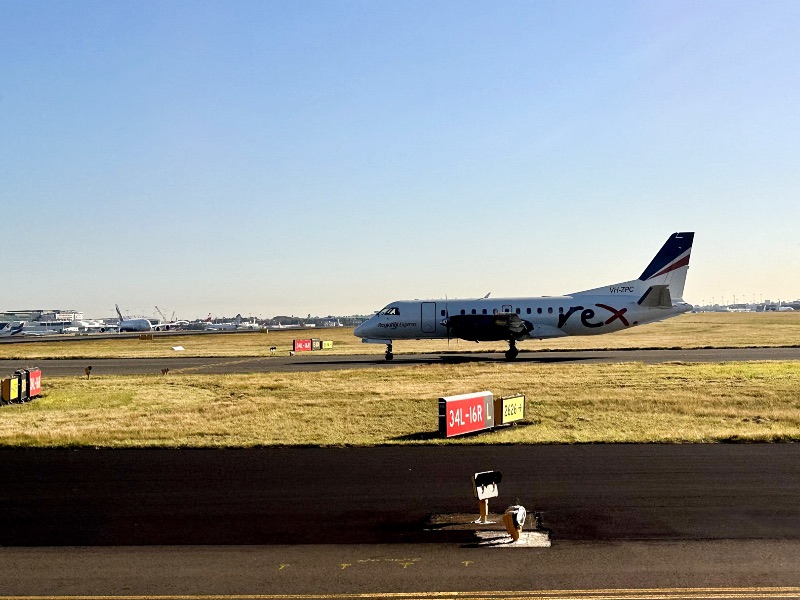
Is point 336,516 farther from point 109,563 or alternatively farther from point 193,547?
point 109,563

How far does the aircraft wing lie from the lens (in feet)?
168

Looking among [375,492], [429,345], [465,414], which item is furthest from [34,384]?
[429,345]

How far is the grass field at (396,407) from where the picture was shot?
2248 cm

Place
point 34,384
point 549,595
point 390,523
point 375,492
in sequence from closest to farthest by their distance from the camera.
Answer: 1. point 549,595
2. point 390,523
3. point 375,492
4. point 34,384

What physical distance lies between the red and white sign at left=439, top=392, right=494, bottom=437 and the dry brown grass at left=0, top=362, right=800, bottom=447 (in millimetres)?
523

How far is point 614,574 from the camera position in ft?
32.8

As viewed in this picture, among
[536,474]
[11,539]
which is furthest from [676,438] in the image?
[11,539]

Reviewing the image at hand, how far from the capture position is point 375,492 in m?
15.3

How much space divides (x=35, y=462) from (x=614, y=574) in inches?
592

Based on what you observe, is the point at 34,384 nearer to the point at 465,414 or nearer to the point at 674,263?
the point at 465,414

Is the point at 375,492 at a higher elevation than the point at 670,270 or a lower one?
lower

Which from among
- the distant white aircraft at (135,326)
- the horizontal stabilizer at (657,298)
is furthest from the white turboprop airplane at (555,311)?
the distant white aircraft at (135,326)

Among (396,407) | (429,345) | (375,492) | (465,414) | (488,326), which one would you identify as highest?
(488,326)

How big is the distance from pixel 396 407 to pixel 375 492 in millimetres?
12959
